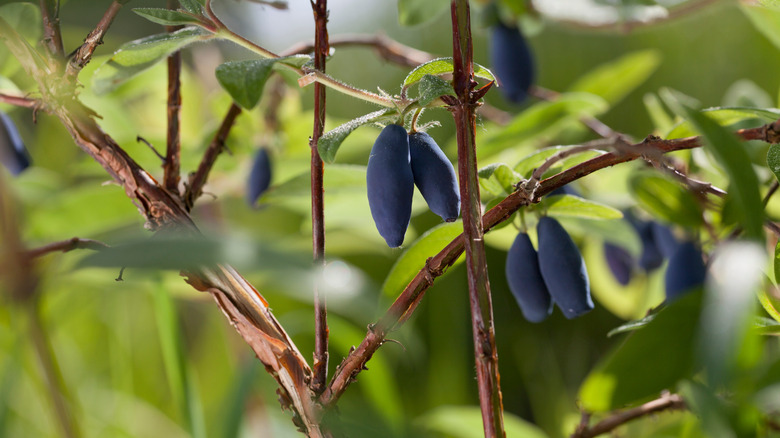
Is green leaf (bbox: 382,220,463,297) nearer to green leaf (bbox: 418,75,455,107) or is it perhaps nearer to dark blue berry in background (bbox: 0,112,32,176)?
green leaf (bbox: 418,75,455,107)

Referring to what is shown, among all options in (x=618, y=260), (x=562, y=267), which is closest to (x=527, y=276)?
(x=562, y=267)

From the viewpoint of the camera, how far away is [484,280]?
0.70 feet

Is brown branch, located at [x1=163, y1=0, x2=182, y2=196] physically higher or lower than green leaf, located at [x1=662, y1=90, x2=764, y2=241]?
lower

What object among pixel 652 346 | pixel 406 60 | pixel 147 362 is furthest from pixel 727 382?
pixel 147 362

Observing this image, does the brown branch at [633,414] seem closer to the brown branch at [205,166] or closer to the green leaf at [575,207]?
the green leaf at [575,207]

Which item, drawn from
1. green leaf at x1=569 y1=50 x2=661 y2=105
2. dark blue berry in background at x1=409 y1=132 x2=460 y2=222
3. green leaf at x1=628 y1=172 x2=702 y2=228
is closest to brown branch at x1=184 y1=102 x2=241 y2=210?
dark blue berry in background at x1=409 y1=132 x2=460 y2=222

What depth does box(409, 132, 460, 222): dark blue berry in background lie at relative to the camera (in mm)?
246

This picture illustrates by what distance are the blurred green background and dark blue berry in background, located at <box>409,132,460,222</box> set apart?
Result: 38mm

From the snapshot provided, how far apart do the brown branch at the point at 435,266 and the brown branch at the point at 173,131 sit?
12 centimetres

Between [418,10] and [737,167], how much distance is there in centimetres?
20

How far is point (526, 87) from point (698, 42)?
1.23 m

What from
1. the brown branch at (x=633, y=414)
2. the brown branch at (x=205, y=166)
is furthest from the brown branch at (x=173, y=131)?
the brown branch at (x=633, y=414)

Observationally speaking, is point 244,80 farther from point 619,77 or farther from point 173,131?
point 619,77

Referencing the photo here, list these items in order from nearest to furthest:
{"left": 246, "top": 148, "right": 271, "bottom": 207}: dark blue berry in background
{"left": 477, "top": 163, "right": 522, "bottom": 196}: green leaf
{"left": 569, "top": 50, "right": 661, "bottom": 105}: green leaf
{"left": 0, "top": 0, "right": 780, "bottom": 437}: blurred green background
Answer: {"left": 477, "top": 163, "right": 522, "bottom": 196}: green leaf, {"left": 0, "top": 0, "right": 780, "bottom": 437}: blurred green background, {"left": 246, "top": 148, "right": 271, "bottom": 207}: dark blue berry in background, {"left": 569, "top": 50, "right": 661, "bottom": 105}: green leaf
